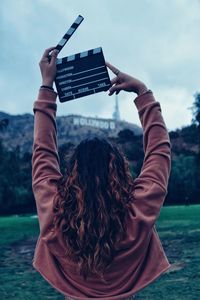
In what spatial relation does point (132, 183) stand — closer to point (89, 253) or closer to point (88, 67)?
point (89, 253)

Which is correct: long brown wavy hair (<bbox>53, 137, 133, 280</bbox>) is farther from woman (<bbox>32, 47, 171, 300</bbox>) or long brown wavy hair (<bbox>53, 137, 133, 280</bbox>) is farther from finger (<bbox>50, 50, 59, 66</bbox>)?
finger (<bbox>50, 50, 59, 66</bbox>)

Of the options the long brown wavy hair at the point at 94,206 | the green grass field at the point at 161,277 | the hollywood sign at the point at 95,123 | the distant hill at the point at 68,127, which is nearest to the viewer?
the long brown wavy hair at the point at 94,206

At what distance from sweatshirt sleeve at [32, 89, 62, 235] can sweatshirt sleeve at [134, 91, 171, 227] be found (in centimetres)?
32

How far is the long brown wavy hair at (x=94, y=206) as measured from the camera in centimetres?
200

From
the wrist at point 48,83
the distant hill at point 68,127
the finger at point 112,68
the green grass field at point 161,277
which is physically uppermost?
the distant hill at point 68,127

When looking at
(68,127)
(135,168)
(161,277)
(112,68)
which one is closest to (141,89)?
(112,68)

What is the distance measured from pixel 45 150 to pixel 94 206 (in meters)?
0.37

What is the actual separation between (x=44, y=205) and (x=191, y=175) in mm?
22470

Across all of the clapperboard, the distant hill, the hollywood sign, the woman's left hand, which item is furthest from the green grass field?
the hollywood sign

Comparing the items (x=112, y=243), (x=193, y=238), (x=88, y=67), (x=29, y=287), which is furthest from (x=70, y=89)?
(x=193, y=238)

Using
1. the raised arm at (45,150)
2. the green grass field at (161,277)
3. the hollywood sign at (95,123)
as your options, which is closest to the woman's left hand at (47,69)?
the raised arm at (45,150)

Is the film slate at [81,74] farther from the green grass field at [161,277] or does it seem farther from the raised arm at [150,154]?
the green grass field at [161,277]

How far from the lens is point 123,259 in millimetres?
2033

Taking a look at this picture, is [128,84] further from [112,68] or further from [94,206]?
[94,206]
